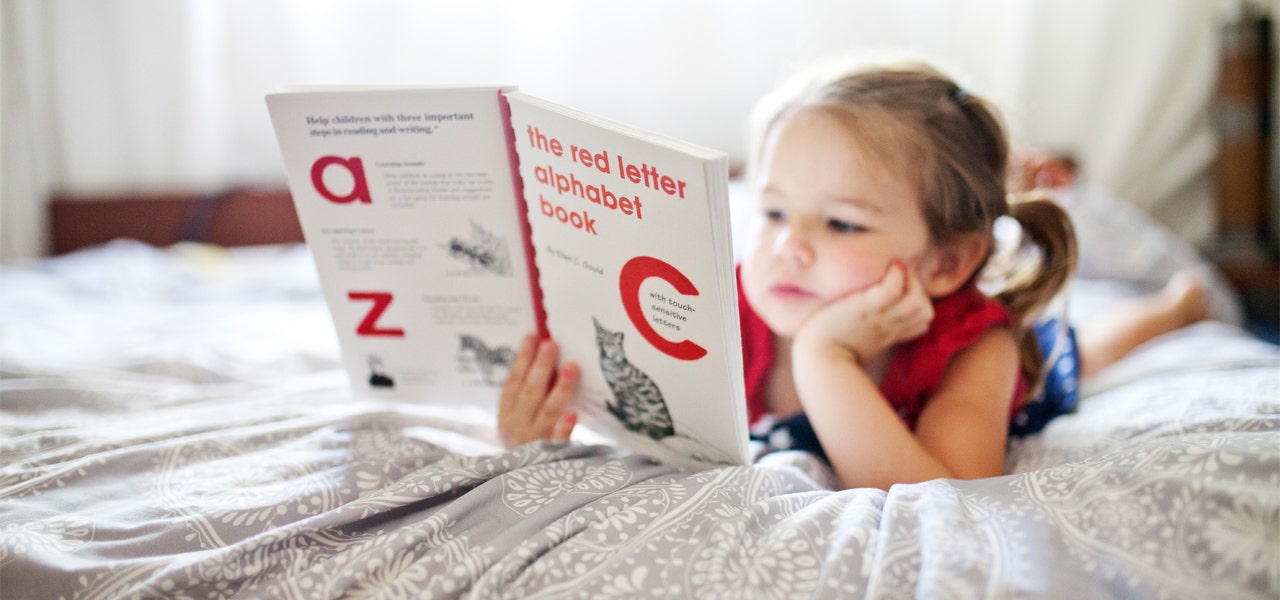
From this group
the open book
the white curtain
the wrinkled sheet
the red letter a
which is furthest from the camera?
the white curtain

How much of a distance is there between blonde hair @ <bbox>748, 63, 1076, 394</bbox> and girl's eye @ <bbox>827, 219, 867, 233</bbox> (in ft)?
0.23

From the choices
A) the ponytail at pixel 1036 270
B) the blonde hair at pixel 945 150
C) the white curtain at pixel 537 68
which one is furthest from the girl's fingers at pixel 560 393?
the white curtain at pixel 537 68

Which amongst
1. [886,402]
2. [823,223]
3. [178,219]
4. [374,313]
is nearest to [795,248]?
[823,223]

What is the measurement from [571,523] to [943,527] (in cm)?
21

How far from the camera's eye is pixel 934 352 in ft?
2.55

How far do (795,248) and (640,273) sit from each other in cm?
20

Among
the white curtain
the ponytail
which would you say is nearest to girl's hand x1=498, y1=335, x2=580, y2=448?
the ponytail

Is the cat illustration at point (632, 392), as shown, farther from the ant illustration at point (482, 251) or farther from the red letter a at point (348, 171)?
the red letter a at point (348, 171)

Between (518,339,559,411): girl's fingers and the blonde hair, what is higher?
the blonde hair

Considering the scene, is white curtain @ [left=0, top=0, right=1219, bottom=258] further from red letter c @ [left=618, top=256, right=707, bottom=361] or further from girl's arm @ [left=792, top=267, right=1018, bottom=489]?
red letter c @ [left=618, top=256, right=707, bottom=361]

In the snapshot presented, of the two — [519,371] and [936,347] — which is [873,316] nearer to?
[936,347]

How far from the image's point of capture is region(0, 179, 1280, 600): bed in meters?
0.43

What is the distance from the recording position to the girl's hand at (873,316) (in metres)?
0.73

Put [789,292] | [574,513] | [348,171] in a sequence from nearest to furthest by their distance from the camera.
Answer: [574,513] → [348,171] → [789,292]
